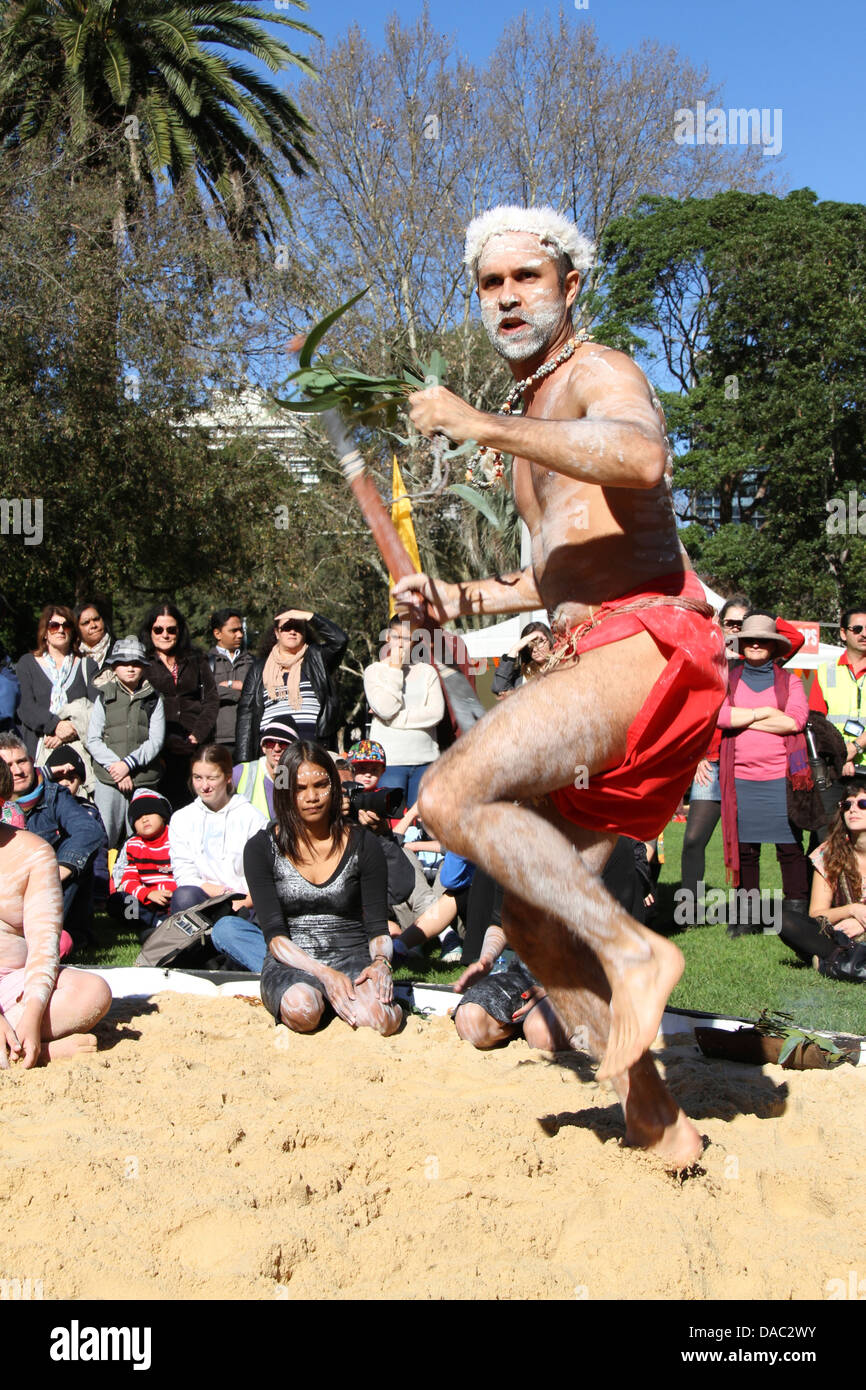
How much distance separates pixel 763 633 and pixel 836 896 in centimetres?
173

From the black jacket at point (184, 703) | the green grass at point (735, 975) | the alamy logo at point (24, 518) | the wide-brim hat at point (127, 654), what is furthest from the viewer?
the alamy logo at point (24, 518)

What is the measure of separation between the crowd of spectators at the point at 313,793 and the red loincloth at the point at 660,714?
212 cm

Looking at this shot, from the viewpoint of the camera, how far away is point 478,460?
3.46 metres

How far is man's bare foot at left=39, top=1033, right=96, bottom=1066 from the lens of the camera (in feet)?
13.6

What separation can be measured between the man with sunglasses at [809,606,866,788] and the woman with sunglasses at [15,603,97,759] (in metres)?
4.93

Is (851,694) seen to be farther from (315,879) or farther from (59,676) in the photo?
(59,676)

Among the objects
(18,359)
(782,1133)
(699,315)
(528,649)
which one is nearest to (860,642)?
(528,649)

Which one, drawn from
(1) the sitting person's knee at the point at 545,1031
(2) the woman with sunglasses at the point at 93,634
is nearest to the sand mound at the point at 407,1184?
(1) the sitting person's knee at the point at 545,1031

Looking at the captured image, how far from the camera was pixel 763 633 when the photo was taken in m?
7.11

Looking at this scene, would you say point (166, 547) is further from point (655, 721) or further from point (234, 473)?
point (655, 721)

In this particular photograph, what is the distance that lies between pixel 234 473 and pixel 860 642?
1149 cm

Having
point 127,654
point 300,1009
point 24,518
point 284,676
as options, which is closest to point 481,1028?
point 300,1009

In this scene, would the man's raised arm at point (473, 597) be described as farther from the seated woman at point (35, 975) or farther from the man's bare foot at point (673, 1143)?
the seated woman at point (35, 975)

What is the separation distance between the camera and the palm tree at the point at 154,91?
16078 mm
